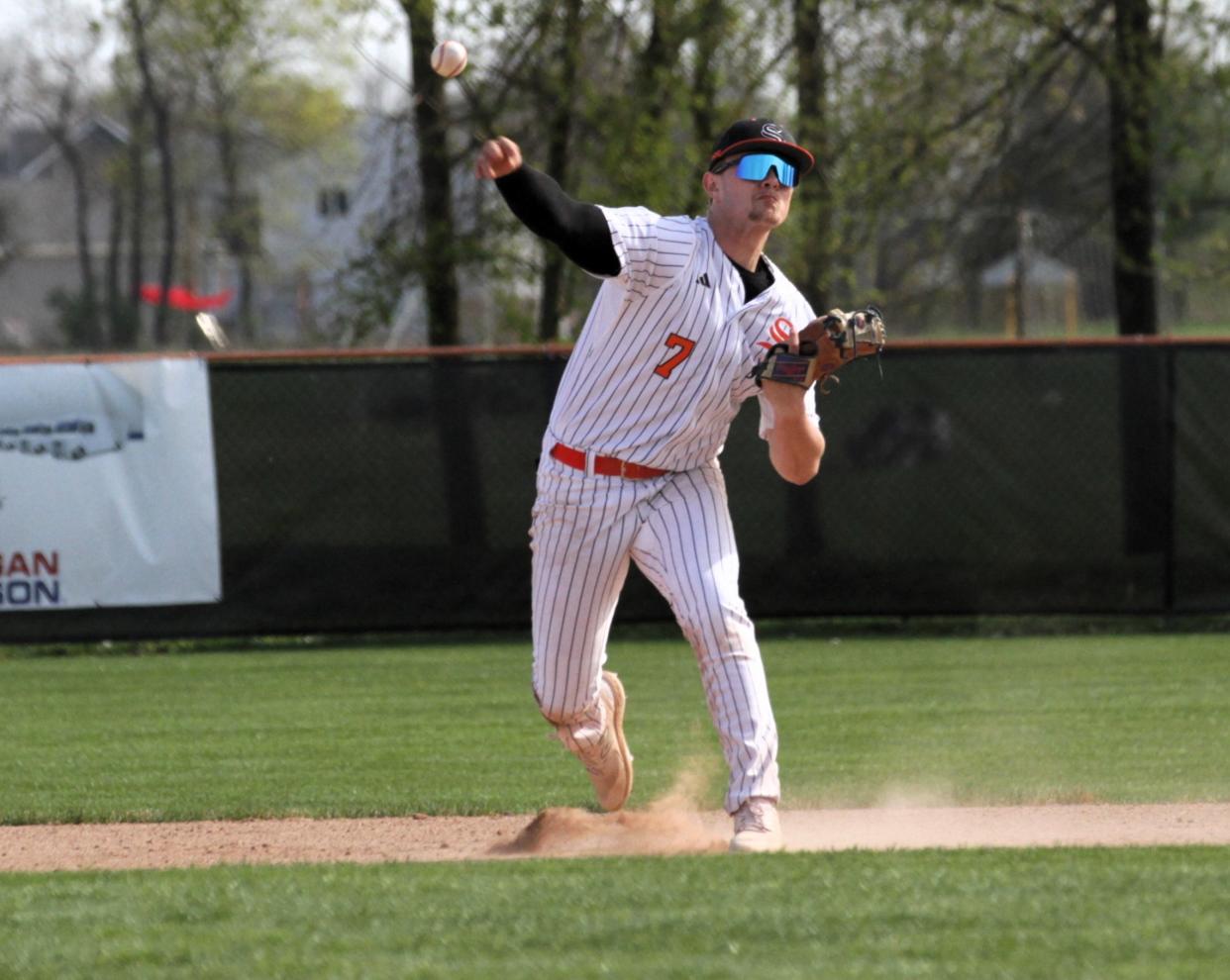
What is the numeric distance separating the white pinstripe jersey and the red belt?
0.02 m

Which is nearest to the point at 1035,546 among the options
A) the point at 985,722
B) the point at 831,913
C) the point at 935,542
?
the point at 935,542

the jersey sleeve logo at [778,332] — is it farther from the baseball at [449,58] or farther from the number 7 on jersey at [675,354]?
the baseball at [449,58]

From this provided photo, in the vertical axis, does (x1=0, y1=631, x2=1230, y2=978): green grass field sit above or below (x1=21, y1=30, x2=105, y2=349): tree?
below

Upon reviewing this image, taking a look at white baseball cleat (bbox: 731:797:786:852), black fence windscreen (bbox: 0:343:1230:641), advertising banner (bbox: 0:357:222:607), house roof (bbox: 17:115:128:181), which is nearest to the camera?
white baseball cleat (bbox: 731:797:786:852)

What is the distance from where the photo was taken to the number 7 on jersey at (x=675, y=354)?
4.84 metres

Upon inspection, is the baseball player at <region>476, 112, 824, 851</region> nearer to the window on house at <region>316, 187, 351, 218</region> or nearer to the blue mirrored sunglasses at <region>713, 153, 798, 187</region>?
the blue mirrored sunglasses at <region>713, 153, 798, 187</region>

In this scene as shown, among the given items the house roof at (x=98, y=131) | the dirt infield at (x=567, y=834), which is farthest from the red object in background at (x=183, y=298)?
the dirt infield at (x=567, y=834)

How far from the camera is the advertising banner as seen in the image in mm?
10617

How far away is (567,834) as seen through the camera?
213 inches

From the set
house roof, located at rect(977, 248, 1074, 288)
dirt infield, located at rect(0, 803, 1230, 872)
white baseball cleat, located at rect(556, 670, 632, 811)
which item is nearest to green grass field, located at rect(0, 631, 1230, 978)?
dirt infield, located at rect(0, 803, 1230, 872)

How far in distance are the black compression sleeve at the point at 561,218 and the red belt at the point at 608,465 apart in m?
0.55

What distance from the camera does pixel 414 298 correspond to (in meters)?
17.9

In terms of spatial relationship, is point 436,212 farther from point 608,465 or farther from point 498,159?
point 498,159

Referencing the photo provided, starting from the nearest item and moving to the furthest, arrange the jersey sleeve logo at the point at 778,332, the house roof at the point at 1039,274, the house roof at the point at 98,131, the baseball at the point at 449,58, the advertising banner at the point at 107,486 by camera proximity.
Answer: the baseball at the point at 449,58, the jersey sleeve logo at the point at 778,332, the advertising banner at the point at 107,486, the house roof at the point at 1039,274, the house roof at the point at 98,131
